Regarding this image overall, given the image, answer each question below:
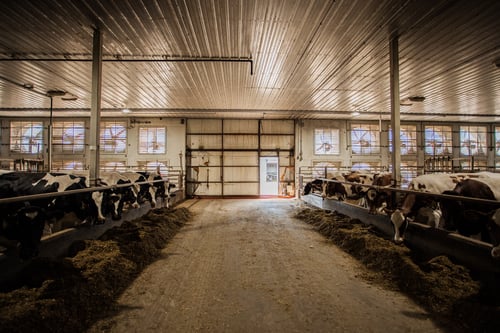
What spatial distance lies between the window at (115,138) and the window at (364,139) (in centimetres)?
1348

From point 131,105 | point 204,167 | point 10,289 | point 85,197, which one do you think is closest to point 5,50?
point 85,197

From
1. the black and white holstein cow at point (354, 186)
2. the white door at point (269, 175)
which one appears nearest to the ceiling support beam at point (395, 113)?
the black and white holstein cow at point (354, 186)

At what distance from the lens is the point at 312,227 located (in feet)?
22.0

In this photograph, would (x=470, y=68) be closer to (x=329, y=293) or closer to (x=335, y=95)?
(x=335, y=95)

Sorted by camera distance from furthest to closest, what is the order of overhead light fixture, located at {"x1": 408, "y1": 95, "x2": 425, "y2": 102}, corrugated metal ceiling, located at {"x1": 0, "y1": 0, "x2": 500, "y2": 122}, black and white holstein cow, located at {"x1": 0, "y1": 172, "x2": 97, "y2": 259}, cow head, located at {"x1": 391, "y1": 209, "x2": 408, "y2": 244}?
overhead light fixture, located at {"x1": 408, "y1": 95, "x2": 425, "y2": 102} → corrugated metal ceiling, located at {"x1": 0, "y1": 0, "x2": 500, "y2": 122} → cow head, located at {"x1": 391, "y1": 209, "x2": 408, "y2": 244} → black and white holstein cow, located at {"x1": 0, "y1": 172, "x2": 97, "y2": 259}

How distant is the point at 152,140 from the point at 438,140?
17.3m

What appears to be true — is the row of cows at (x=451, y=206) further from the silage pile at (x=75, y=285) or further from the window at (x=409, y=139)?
the window at (x=409, y=139)

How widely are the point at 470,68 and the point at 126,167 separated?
15318 millimetres

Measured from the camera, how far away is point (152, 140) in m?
15.4

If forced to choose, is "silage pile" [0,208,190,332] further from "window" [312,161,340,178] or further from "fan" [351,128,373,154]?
"fan" [351,128,373,154]

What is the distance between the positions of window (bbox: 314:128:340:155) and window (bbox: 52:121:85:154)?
13.6 metres

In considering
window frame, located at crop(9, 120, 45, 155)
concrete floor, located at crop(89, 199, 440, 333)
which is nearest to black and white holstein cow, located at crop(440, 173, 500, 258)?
concrete floor, located at crop(89, 199, 440, 333)

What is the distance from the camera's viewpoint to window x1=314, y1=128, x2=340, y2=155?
15742 millimetres

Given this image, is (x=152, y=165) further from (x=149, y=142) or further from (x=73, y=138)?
(x=73, y=138)
